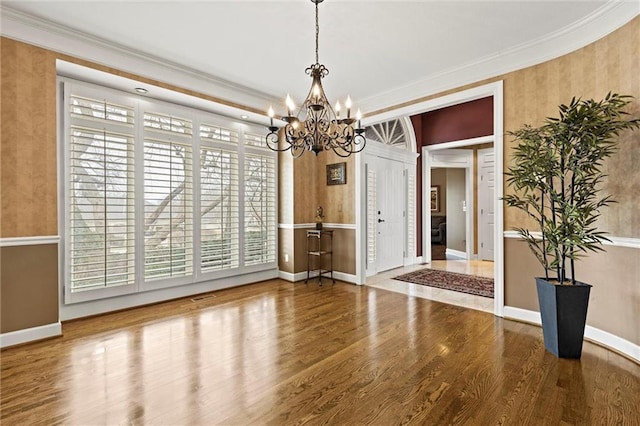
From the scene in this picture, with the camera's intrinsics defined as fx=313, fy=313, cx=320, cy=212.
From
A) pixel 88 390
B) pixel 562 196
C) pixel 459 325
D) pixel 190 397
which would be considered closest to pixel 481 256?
pixel 459 325

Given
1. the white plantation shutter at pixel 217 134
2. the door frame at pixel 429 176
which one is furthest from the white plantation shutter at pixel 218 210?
the door frame at pixel 429 176

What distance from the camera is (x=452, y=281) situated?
488 cm

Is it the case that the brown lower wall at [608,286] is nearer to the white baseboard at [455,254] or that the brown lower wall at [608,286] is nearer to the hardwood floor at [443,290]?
the hardwood floor at [443,290]

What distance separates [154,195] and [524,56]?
424cm

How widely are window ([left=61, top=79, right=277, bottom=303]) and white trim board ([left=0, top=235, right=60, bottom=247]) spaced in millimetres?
337

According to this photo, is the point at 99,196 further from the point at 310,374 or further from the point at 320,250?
the point at 320,250

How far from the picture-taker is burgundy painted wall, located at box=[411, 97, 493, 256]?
18.6 feet

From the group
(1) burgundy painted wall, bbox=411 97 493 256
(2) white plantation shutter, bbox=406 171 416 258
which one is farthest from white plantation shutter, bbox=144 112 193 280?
(1) burgundy painted wall, bbox=411 97 493 256

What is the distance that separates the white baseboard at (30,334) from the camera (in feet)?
8.44

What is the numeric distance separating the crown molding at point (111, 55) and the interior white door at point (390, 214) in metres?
2.64

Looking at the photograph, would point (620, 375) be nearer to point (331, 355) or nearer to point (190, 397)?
point (331, 355)

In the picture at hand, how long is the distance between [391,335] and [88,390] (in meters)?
2.25

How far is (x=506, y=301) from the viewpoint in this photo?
3.24 meters

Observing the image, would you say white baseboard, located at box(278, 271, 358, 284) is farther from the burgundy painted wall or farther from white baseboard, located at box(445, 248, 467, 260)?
white baseboard, located at box(445, 248, 467, 260)
